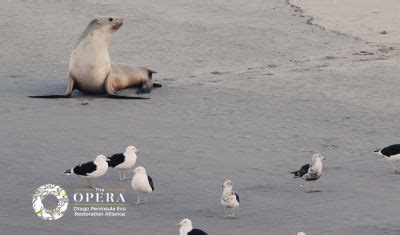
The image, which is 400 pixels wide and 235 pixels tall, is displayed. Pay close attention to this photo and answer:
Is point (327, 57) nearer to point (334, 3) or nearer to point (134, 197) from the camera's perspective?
point (334, 3)

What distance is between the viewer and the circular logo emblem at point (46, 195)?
9414 millimetres

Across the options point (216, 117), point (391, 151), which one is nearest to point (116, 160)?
point (391, 151)

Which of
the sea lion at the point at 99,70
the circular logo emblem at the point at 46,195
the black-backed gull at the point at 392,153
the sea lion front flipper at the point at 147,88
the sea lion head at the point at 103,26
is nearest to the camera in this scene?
the circular logo emblem at the point at 46,195

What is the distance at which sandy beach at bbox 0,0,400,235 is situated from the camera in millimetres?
9523

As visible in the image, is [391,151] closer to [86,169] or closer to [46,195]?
[86,169]

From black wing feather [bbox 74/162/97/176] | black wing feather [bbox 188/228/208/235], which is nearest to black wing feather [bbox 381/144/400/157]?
black wing feather [bbox 74/162/97/176]

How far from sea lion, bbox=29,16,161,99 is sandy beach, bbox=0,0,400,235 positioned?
0.23 metres

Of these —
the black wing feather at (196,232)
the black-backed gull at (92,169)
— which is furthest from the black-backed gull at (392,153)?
the black wing feather at (196,232)

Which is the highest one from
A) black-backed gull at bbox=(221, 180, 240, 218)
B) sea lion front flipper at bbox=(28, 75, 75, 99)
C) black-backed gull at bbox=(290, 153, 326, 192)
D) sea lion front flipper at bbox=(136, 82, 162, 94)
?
sea lion front flipper at bbox=(136, 82, 162, 94)

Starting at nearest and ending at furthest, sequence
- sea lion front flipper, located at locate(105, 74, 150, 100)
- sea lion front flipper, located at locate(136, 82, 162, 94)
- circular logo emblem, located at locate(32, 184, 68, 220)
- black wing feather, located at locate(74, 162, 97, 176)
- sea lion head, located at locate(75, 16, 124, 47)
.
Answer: circular logo emblem, located at locate(32, 184, 68, 220), black wing feather, located at locate(74, 162, 97, 176), sea lion front flipper, located at locate(105, 74, 150, 100), sea lion front flipper, located at locate(136, 82, 162, 94), sea lion head, located at locate(75, 16, 124, 47)

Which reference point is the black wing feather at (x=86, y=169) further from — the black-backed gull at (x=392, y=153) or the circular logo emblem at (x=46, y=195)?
the black-backed gull at (x=392, y=153)

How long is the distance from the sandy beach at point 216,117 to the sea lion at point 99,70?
233 mm

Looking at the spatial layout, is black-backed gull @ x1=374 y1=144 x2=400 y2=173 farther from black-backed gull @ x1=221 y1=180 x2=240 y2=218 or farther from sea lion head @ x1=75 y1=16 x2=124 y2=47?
sea lion head @ x1=75 y1=16 x2=124 y2=47

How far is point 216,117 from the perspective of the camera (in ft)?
43.5
